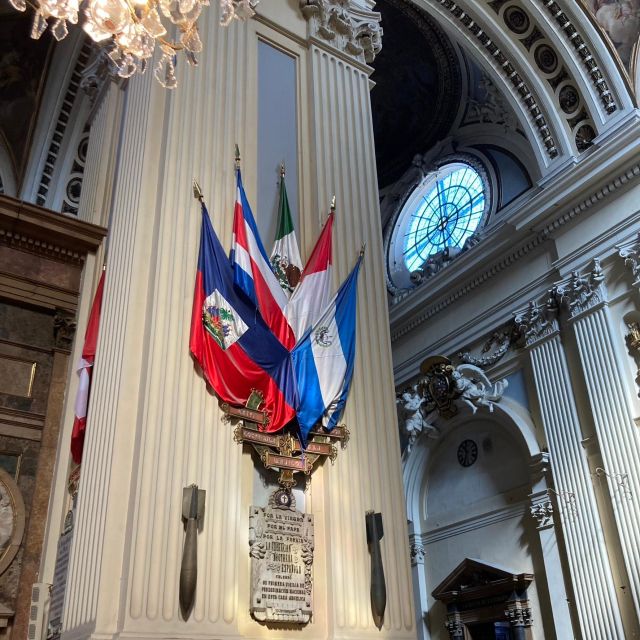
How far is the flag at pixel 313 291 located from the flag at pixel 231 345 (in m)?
0.30

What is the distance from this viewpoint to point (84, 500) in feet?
13.8

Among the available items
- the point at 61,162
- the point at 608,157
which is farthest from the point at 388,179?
the point at 61,162

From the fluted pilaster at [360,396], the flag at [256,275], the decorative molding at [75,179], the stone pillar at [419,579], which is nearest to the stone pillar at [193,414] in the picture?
the fluted pilaster at [360,396]

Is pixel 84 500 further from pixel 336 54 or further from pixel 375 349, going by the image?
pixel 336 54

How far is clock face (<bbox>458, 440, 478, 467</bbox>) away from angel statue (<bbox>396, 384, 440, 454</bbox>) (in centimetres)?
47

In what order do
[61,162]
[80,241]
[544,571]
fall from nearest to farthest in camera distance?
[80,241] → [544,571] → [61,162]

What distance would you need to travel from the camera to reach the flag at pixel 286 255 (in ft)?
17.1

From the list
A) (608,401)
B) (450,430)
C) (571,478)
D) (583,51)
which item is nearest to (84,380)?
(608,401)

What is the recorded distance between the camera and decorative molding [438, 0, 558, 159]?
1112 centimetres

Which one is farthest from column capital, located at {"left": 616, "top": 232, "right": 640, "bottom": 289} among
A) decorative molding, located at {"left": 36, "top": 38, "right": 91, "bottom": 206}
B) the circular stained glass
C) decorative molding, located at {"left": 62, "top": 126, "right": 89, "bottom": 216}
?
decorative molding, located at {"left": 36, "top": 38, "right": 91, "bottom": 206}

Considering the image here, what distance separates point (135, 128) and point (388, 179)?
A: 33.4 ft

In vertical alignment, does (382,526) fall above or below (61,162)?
Answer: below

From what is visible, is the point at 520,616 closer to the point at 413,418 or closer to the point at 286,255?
the point at 413,418

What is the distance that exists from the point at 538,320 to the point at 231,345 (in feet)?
22.7
